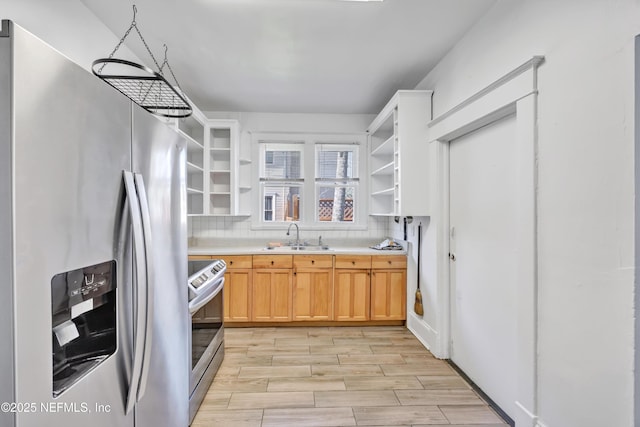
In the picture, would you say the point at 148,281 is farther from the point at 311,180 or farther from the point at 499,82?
the point at 311,180

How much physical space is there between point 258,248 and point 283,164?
1207mm

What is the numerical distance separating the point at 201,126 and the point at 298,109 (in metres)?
1.24

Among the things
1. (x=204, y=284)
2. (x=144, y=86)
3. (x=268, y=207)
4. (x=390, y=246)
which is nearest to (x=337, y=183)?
(x=268, y=207)

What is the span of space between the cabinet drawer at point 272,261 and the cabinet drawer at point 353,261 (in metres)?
0.56

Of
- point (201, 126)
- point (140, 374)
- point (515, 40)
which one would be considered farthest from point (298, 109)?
point (140, 374)

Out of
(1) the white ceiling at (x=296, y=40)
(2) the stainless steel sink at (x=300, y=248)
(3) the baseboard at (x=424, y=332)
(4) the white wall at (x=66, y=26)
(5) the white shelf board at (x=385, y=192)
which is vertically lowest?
(3) the baseboard at (x=424, y=332)

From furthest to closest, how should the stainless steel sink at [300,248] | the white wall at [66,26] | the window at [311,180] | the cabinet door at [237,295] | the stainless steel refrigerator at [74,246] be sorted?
the window at [311,180] < the stainless steel sink at [300,248] < the cabinet door at [237,295] < the white wall at [66,26] < the stainless steel refrigerator at [74,246]

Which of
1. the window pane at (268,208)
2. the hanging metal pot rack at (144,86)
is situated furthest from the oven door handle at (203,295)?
the window pane at (268,208)

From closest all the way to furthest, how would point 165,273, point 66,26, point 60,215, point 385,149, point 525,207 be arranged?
point 60,215, point 165,273, point 525,207, point 66,26, point 385,149

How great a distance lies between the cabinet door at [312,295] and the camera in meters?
3.39

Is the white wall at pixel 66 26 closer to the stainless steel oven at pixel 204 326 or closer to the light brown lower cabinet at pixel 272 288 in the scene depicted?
the stainless steel oven at pixel 204 326

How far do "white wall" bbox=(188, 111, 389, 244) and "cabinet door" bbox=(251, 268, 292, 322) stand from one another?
0.74 meters

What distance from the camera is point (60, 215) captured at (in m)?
0.75

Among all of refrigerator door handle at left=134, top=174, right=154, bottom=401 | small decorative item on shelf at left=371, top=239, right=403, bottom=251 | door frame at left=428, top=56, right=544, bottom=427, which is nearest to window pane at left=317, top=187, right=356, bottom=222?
small decorative item on shelf at left=371, top=239, right=403, bottom=251
